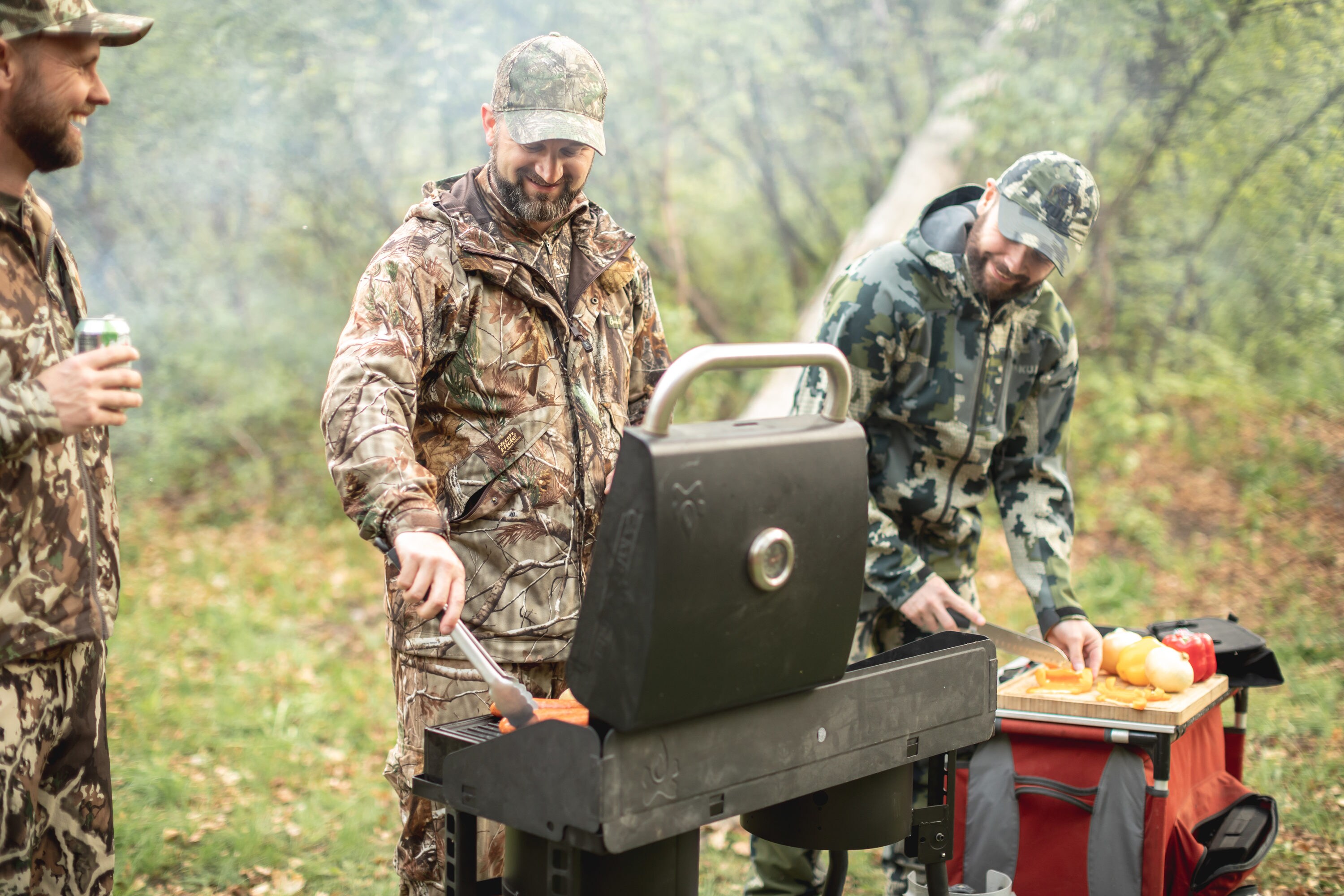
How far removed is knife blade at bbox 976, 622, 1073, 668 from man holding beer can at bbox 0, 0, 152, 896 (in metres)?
2.27

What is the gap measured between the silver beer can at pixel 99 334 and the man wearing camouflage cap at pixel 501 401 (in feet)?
1.51

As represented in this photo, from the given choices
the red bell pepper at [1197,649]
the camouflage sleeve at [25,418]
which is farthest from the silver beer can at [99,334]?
the red bell pepper at [1197,649]

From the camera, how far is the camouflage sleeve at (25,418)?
74.7 inches

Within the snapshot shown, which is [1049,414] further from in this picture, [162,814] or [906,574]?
[162,814]

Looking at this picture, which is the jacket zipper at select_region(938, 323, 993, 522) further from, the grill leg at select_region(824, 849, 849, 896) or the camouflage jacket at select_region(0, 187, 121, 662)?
the camouflage jacket at select_region(0, 187, 121, 662)

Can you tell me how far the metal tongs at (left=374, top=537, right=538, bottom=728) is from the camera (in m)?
1.91

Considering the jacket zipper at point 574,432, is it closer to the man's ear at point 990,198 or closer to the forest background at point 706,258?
the man's ear at point 990,198

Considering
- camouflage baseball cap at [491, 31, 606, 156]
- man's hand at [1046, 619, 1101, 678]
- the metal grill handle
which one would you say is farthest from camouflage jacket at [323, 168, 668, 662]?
man's hand at [1046, 619, 1101, 678]

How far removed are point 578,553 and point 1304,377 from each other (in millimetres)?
7228

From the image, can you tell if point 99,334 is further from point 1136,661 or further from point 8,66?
point 1136,661

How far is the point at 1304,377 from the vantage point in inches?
313

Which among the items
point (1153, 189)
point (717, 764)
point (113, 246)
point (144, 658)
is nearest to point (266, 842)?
point (144, 658)

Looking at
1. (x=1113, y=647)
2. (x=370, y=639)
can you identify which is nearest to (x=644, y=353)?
(x=1113, y=647)

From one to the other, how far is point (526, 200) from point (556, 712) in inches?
45.5
